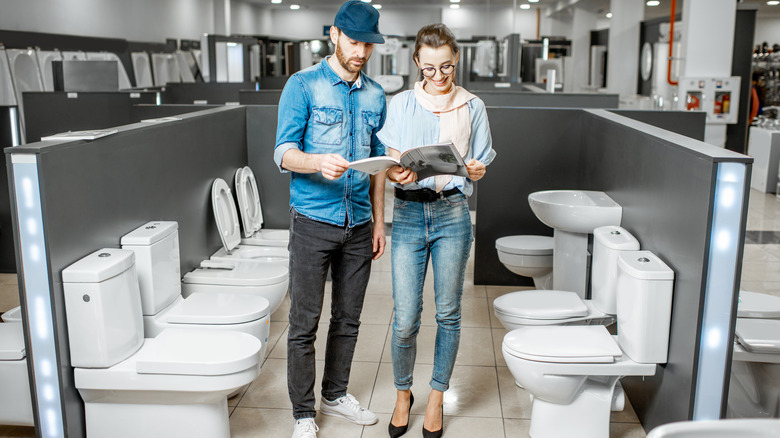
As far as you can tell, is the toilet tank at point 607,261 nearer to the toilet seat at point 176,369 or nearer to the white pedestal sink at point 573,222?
the white pedestal sink at point 573,222

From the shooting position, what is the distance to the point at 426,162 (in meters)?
2.19

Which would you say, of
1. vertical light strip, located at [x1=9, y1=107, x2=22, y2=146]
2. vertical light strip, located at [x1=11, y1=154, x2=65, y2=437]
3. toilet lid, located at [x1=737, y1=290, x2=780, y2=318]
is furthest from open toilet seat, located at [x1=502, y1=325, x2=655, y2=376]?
vertical light strip, located at [x1=9, y1=107, x2=22, y2=146]

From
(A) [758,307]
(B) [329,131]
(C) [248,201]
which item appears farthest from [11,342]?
(A) [758,307]

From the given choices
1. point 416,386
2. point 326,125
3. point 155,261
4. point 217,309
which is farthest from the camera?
point 416,386

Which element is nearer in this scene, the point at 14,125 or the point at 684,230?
the point at 684,230

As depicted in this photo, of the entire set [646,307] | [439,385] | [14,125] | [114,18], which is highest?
[114,18]

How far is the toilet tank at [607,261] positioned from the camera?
2.78 meters

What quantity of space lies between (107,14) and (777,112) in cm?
1120

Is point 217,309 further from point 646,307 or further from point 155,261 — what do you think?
point 646,307

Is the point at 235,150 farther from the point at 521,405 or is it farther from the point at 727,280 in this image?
the point at 727,280

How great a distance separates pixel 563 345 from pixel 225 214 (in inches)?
82.7

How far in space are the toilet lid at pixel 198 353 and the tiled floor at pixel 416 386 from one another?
0.45 metres

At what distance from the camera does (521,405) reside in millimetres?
2961

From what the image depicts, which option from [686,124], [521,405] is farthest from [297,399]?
[686,124]
